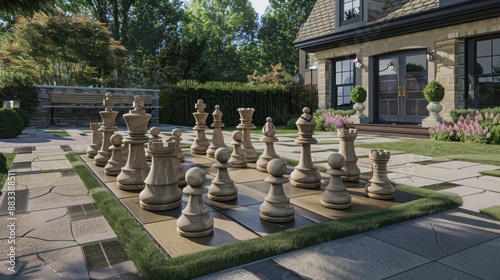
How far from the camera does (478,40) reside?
941 cm

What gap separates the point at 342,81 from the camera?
527 inches

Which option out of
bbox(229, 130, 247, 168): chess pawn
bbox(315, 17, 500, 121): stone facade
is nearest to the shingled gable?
bbox(315, 17, 500, 121): stone facade

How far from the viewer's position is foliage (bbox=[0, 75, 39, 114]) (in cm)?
1207

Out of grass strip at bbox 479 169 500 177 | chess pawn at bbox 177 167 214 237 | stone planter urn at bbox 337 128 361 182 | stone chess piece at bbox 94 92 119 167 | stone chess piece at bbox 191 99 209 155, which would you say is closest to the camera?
chess pawn at bbox 177 167 214 237

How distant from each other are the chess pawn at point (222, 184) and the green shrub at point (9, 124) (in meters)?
7.49

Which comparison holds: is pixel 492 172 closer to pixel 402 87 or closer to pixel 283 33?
pixel 402 87

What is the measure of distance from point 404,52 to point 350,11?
2.45 metres

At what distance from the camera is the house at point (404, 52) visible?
927 cm

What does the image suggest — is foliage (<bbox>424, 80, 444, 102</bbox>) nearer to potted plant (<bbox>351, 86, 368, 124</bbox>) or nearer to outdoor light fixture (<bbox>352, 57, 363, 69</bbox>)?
potted plant (<bbox>351, 86, 368, 124</bbox>)

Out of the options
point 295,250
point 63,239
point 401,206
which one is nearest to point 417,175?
point 401,206

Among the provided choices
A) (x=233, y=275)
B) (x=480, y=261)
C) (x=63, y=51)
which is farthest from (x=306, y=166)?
(x=63, y=51)

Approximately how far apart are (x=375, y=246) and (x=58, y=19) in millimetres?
17068

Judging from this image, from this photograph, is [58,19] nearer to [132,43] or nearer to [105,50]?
[105,50]

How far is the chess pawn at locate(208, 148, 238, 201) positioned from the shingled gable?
30.9 ft
